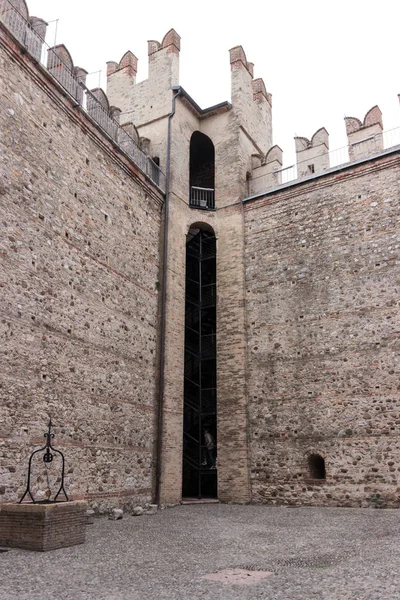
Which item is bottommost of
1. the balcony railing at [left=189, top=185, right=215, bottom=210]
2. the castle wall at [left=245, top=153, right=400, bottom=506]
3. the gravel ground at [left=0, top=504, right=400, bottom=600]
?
the gravel ground at [left=0, top=504, right=400, bottom=600]

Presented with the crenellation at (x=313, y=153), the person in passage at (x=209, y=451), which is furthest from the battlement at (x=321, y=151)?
the person in passage at (x=209, y=451)

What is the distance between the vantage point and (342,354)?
36.6ft

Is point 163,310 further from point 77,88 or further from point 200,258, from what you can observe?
point 77,88

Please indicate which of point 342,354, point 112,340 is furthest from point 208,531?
point 342,354

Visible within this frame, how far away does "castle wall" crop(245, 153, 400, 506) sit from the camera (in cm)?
1048

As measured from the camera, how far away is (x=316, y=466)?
36.5 feet

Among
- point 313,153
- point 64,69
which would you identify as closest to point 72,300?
point 64,69

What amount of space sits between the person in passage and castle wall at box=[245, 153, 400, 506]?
68.8 inches

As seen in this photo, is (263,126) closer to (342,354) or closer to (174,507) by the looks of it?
(342,354)

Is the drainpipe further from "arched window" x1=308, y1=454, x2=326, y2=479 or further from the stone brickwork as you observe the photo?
the stone brickwork

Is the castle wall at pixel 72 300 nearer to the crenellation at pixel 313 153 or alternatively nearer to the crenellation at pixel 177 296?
the crenellation at pixel 177 296

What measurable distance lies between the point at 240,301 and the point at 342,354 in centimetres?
297

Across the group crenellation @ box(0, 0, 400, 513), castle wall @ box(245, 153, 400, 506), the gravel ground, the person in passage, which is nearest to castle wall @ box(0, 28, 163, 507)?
crenellation @ box(0, 0, 400, 513)

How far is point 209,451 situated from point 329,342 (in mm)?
4437
